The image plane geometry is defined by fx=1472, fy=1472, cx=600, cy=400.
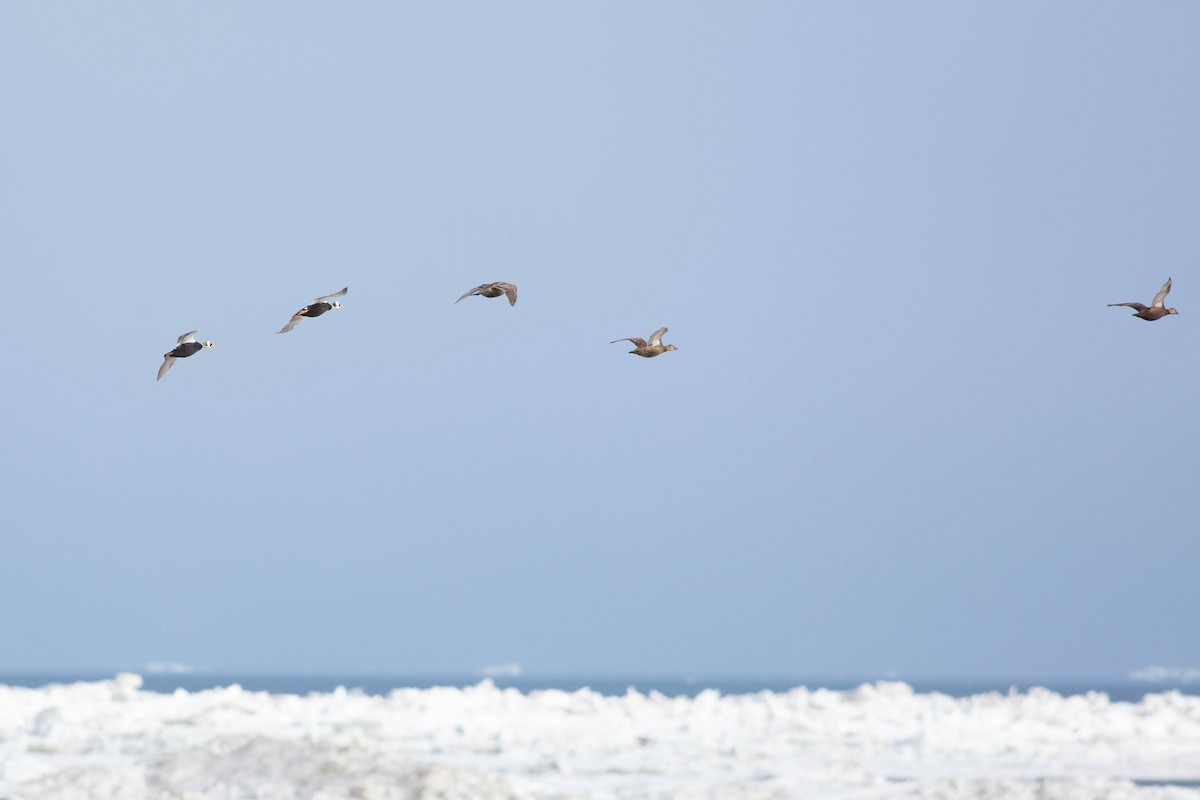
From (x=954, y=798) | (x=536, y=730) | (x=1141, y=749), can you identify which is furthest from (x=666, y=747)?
(x=1141, y=749)

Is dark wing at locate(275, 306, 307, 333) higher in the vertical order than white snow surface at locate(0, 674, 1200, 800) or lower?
higher

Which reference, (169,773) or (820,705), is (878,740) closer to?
(820,705)

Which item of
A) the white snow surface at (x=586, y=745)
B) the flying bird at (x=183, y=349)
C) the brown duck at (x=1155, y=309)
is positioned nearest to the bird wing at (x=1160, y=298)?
the brown duck at (x=1155, y=309)

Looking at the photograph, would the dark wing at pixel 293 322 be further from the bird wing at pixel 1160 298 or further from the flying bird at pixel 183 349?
the bird wing at pixel 1160 298

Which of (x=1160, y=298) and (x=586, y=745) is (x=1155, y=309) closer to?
(x=1160, y=298)

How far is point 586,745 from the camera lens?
75.9 feet

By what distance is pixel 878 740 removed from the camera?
24.0 meters

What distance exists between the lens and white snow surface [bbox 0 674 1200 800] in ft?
61.5

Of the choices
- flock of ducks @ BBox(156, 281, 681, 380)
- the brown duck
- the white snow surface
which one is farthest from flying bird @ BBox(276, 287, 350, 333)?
the brown duck

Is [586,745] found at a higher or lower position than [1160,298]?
lower

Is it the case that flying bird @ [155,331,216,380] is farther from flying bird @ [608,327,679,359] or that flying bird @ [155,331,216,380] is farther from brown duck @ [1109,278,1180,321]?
brown duck @ [1109,278,1180,321]

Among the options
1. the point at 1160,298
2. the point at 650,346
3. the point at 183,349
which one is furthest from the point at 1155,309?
the point at 183,349

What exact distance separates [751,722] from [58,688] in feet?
43.9

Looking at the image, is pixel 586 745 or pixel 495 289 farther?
pixel 586 745
